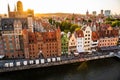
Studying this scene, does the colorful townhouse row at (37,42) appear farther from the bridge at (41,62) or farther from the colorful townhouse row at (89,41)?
the bridge at (41,62)

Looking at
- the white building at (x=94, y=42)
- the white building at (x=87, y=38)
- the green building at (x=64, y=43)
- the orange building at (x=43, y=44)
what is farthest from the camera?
the white building at (x=94, y=42)

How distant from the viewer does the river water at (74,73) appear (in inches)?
285

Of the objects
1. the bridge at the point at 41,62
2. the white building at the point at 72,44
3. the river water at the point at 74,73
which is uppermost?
the white building at the point at 72,44

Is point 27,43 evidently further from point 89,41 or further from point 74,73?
point 89,41

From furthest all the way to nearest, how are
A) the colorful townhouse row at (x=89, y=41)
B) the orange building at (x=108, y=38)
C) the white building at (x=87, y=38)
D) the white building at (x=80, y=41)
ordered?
1. the orange building at (x=108, y=38)
2. the white building at (x=87, y=38)
3. the white building at (x=80, y=41)
4. the colorful townhouse row at (x=89, y=41)

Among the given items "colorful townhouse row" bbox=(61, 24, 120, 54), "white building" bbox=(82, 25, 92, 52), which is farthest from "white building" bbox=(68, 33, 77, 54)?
"white building" bbox=(82, 25, 92, 52)

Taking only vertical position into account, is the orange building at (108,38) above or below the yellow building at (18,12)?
below

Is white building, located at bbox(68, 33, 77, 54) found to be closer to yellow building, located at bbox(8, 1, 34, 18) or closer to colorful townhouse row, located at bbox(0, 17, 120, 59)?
colorful townhouse row, located at bbox(0, 17, 120, 59)

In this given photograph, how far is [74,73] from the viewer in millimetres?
7648

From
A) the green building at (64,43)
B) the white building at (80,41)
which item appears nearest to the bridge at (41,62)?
the green building at (64,43)

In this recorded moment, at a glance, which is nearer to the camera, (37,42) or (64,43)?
(37,42)

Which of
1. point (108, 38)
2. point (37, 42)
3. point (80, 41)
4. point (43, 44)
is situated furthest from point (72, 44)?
point (108, 38)

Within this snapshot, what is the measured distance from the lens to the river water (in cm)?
725

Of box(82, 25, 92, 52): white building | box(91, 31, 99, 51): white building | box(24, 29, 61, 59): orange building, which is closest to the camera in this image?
box(24, 29, 61, 59): orange building
